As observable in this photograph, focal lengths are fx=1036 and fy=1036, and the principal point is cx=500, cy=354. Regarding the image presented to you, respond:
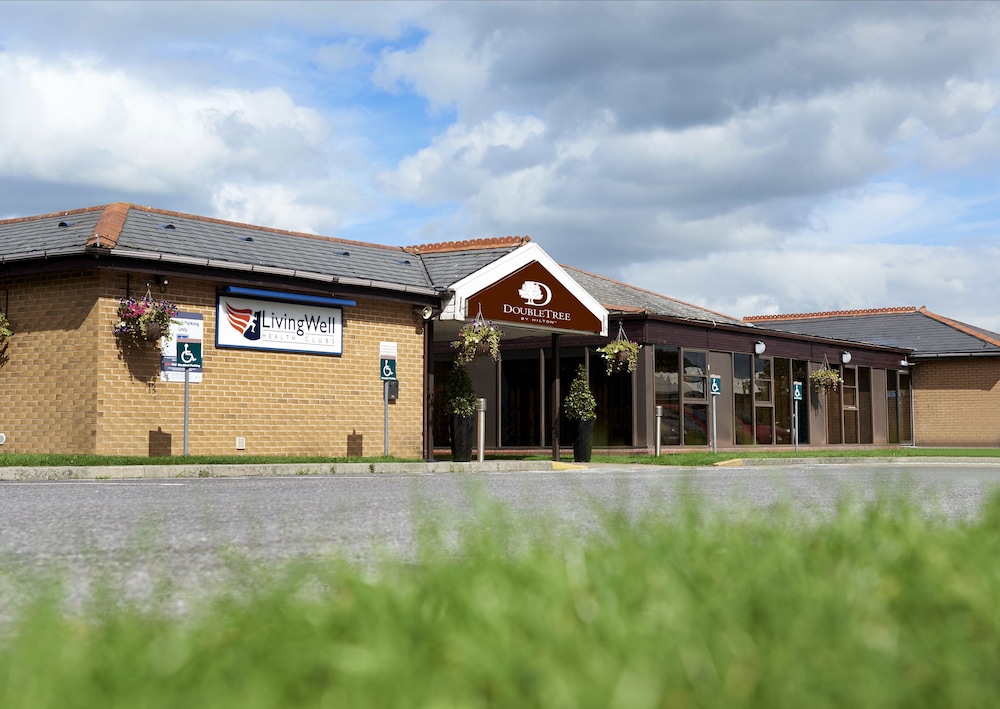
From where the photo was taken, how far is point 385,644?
261 centimetres

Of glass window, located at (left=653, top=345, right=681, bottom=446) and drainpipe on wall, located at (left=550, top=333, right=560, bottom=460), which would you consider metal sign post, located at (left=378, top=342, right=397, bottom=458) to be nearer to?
drainpipe on wall, located at (left=550, top=333, right=560, bottom=460)

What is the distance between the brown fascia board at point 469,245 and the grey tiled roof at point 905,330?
18008mm

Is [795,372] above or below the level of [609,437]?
above

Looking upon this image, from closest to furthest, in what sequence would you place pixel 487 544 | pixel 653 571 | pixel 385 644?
1. pixel 385 644
2. pixel 653 571
3. pixel 487 544

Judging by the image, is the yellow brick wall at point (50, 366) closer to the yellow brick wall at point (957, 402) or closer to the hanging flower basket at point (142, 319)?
the hanging flower basket at point (142, 319)

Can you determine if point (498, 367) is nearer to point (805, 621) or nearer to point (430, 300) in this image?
point (430, 300)

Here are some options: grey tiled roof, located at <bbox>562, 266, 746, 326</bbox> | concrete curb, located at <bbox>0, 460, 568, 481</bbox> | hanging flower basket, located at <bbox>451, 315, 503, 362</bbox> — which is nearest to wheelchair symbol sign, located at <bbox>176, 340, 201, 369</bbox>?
concrete curb, located at <bbox>0, 460, 568, 481</bbox>

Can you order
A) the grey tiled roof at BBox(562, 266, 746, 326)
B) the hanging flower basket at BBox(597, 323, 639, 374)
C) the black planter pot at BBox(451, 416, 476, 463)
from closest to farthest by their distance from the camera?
the black planter pot at BBox(451, 416, 476, 463) → the hanging flower basket at BBox(597, 323, 639, 374) → the grey tiled roof at BBox(562, 266, 746, 326)

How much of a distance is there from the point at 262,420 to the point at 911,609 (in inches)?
650

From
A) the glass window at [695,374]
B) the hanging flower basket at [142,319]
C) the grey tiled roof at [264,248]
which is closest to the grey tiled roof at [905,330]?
the glass window at [695,374]

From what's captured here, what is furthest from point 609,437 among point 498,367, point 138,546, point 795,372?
point 138,546

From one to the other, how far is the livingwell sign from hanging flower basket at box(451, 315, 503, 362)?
2413mm

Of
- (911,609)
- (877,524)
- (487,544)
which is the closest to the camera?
(911,609)

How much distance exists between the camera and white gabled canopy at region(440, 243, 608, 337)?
70.5ft
